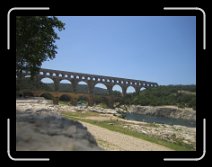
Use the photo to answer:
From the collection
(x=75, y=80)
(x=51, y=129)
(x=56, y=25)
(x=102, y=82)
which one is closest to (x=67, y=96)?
(x=75, y=80)

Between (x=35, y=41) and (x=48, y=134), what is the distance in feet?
15.6

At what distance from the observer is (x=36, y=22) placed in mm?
9234

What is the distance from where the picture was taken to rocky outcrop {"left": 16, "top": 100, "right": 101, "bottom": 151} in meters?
5.37

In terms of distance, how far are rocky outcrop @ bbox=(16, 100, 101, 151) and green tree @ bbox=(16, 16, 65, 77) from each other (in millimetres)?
2588

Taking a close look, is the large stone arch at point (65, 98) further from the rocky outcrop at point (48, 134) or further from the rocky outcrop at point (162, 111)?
the rocky outcrop at point (48, 134)

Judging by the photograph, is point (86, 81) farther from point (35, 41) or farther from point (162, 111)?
point (35, 41)

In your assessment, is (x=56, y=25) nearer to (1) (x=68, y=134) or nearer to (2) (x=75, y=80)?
(1) (x=68, y=134)

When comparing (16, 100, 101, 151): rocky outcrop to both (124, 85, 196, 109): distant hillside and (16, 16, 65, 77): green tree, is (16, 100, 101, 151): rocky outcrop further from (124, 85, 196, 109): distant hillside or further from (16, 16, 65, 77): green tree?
(124, 85, 196, 109): distant hillside

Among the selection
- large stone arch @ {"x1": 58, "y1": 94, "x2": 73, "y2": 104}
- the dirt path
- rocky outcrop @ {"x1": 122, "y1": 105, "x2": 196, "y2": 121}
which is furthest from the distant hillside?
the dirt path

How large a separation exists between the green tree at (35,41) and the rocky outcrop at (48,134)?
2.59m
